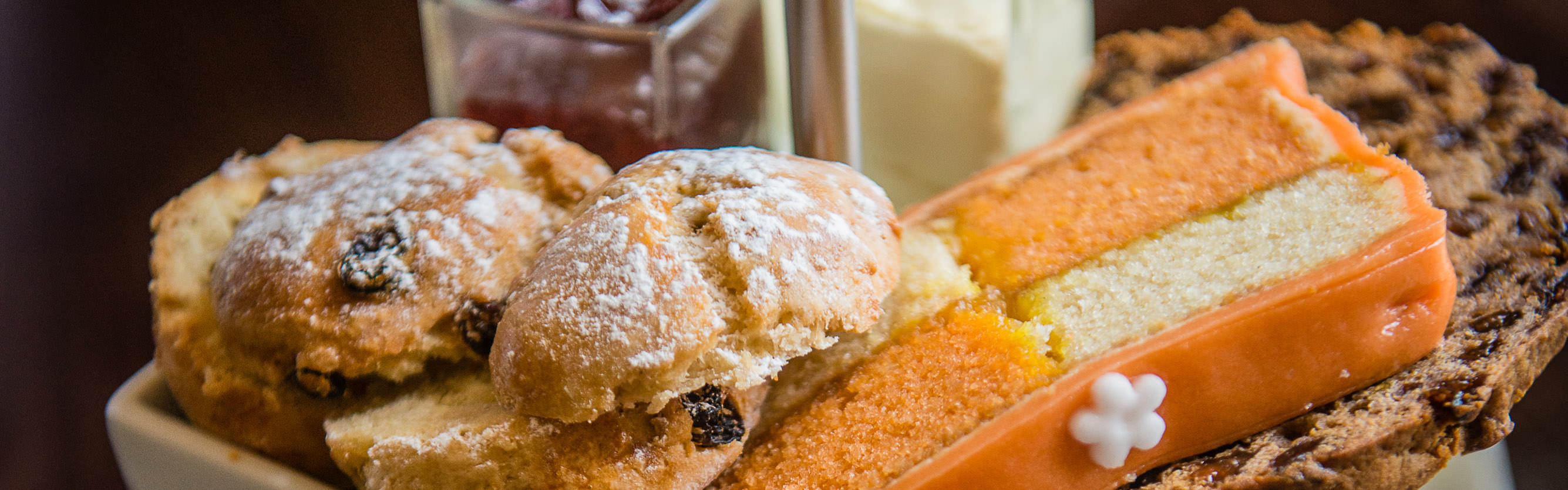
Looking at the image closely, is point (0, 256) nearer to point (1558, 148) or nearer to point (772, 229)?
point (772, 229)

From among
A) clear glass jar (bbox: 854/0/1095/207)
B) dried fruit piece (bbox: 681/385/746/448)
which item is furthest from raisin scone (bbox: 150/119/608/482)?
clear glass jar (bbox: 854/0/1095/207)

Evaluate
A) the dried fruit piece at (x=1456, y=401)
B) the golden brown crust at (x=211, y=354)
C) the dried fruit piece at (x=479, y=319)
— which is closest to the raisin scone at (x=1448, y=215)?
the dried fruit piece at (x=1456, y=401)

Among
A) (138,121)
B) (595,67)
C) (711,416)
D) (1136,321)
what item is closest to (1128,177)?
(1136,321)

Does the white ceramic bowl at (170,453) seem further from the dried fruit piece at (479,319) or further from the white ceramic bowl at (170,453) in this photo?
the dried fruit piece at (479,319)

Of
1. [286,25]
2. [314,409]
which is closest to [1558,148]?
[314,409]

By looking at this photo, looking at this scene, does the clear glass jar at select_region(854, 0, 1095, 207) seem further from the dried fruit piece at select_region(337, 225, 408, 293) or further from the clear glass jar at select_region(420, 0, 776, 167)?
the dried fruit piece at select_region(337, 225, 408, 293)

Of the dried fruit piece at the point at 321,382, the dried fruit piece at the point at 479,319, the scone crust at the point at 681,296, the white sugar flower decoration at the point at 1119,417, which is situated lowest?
the white sugar flower decoration at the point at 1119,417

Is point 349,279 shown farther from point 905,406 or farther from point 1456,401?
point 1456,401
